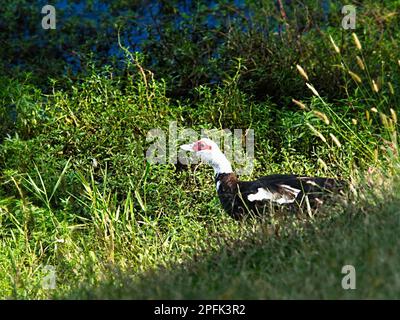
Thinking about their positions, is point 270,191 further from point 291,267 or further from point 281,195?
point 291,267

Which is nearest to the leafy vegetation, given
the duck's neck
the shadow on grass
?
the shadow on grass

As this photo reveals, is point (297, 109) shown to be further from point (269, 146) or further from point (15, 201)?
point (15, 201)

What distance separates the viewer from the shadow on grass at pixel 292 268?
3.78m

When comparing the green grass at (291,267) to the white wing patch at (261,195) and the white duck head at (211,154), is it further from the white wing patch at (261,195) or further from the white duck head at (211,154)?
the white duck head at (211,154)

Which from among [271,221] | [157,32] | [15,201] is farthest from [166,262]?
[157,32]

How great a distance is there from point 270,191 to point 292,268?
5.20ft

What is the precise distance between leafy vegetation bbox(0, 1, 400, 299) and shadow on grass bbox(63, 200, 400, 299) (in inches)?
0.5

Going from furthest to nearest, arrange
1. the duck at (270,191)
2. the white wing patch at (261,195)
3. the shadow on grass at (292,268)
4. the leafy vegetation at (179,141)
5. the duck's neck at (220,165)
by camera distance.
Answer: the duck's neck at (220,165), the white wing patch at (261,195), the duck at (270,191), the leafy vegetation at (179,141), the shadow on grass at (292,268)

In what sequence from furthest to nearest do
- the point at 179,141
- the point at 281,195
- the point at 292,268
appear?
the point at 179,141 → the point at 281,195 → the point at 292,268

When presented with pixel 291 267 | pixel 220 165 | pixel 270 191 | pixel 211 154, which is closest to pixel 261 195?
pixel 270 191

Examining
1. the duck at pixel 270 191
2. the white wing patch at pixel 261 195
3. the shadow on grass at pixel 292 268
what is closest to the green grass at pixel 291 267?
the shadow on grass at pixel 292 268

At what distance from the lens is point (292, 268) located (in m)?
4.28

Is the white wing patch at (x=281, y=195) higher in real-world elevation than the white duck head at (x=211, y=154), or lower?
lower

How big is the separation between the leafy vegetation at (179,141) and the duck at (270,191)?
186 mm
